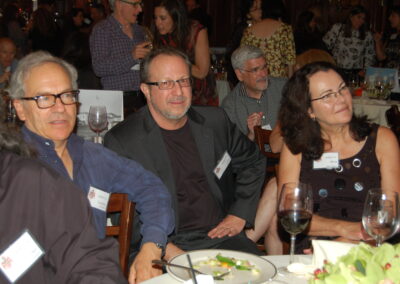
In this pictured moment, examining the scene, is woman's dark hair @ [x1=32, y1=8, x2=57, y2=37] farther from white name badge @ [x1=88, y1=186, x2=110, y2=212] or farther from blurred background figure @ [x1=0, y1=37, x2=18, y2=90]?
white name badge @ [x1=88, y1=186, x2=110, y2=212]

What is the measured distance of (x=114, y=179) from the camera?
89.7 inches

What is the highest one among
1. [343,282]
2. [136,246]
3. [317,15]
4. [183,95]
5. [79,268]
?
[317,15]

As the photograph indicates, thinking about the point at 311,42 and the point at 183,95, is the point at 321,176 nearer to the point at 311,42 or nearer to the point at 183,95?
the point at 183,95

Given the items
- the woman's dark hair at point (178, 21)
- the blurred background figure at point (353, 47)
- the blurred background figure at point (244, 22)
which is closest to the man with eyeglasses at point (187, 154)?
the woman's dark hair at point (178, 21)

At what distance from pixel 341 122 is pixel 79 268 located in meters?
1.51

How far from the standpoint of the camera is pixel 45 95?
2.12m

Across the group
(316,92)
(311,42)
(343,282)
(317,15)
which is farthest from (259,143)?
(317,15)

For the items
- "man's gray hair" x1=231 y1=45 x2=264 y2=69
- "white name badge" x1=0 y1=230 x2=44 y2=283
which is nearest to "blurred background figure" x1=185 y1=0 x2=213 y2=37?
"man's gray hair" x1=231 y1=45 x2=264 y2=69

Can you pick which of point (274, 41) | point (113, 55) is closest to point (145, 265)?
point (113, 55)

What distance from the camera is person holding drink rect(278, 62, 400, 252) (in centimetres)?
259

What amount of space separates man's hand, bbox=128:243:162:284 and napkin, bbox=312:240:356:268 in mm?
713

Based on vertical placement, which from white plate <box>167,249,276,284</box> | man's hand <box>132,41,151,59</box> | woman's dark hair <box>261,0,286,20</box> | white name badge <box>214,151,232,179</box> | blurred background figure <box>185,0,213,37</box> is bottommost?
white plate <box>167,249,276,284</box>

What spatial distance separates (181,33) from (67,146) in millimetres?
2563

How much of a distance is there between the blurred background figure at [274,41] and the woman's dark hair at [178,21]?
1189mm
